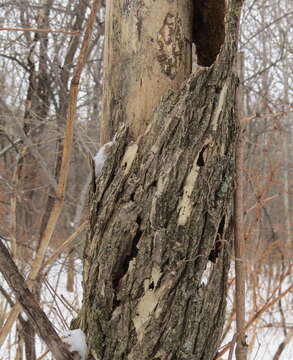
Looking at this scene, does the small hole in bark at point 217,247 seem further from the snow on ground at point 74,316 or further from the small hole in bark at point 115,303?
the snow on ground at point 74,316

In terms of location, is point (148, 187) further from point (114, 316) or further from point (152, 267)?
point (114, 316)

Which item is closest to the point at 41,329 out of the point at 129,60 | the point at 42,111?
the point at 129,60

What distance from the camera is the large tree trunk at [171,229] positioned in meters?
0.88

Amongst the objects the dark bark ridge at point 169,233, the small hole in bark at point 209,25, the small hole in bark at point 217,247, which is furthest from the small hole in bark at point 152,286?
the small hole in bark at point 209,25

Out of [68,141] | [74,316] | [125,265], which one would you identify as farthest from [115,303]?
[74,316]

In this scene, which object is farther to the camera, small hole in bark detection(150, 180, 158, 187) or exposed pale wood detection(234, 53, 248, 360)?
exposed pale wood detection(234, 53, 248, 360)

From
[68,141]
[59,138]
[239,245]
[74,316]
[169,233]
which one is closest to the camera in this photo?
[169,233]

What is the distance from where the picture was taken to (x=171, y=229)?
871 millimetres

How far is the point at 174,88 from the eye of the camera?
0.97m

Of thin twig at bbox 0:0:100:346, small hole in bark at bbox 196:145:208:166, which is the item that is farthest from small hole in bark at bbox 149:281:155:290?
thin twig at bbox 0:0:100:346

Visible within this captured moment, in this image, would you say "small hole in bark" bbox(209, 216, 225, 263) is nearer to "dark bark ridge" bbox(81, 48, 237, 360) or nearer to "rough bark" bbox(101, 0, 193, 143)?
"dark bark ridge" bbox(81, 48, 237, 360)

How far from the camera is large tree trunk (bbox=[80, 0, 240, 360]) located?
88cm

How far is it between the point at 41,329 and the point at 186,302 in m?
0.31

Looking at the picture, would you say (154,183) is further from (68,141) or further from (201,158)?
(68,141)
